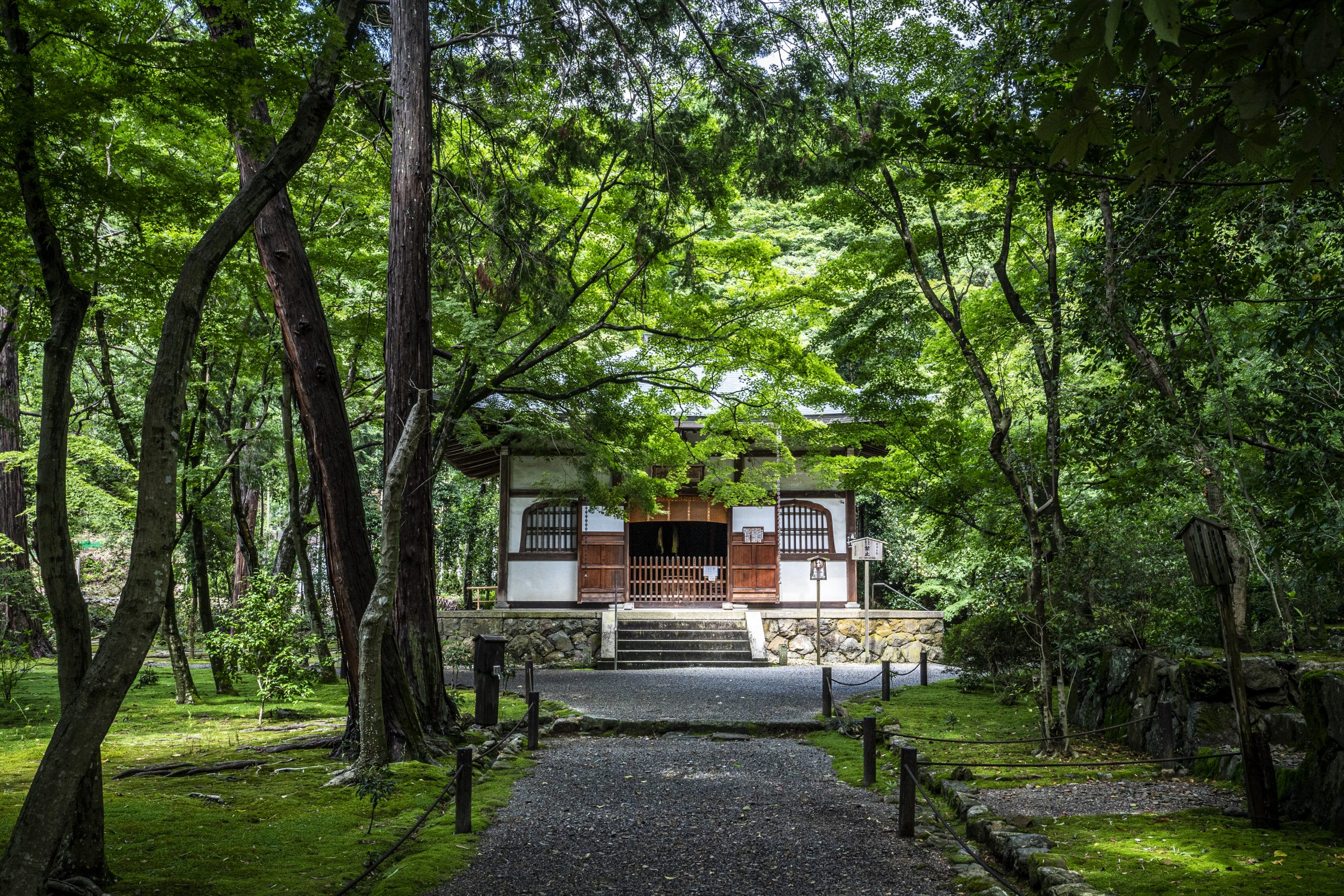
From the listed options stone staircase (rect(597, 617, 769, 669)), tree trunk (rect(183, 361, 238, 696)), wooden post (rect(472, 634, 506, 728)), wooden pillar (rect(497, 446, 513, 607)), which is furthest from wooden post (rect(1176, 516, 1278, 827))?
wooden pillar (rect(497, 446, 513, 607))

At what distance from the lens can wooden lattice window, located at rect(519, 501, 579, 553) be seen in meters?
17.0

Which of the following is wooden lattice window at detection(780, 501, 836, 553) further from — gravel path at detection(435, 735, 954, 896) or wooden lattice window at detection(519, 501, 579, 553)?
gravel path at detection(435, 735, 954, 896)

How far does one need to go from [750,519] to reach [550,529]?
13.3 ft

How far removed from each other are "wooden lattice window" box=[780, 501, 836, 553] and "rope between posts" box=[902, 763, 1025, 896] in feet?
34.8

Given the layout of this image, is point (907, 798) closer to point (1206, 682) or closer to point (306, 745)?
point (1206, 682)

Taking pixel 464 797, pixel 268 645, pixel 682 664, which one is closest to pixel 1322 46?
pixel 464 797

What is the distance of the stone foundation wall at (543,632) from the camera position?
16016 mm

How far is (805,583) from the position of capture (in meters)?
17.2

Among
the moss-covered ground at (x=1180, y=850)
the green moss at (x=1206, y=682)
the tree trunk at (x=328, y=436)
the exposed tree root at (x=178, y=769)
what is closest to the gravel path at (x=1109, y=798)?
the moss-covered ground at (x=1180, y=850)

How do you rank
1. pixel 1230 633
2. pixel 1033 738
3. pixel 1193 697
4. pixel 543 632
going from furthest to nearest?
pixel 543 632, pixel 1033 738, pixel 1193 697, pixel 1230 633

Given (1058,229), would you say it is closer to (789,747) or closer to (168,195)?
(789,747)

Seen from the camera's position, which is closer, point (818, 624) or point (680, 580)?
point (818, 624)

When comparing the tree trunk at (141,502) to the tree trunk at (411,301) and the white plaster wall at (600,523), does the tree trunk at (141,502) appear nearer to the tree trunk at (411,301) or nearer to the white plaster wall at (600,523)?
the tree trunk at (411,301)

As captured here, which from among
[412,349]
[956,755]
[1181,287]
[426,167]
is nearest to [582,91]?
[426,167]
